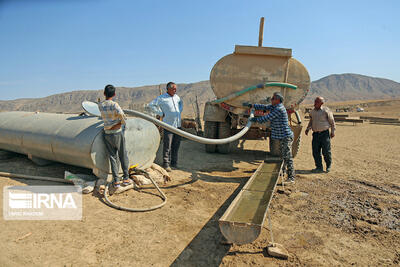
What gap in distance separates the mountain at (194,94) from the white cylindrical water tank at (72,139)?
62.1m

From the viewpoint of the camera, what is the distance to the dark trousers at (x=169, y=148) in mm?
5590

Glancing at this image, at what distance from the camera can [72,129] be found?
4.51m

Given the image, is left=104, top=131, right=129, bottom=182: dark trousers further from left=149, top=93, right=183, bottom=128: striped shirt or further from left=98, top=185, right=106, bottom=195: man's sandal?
left=149, top=93, right=183, bottom=128: striped shirt

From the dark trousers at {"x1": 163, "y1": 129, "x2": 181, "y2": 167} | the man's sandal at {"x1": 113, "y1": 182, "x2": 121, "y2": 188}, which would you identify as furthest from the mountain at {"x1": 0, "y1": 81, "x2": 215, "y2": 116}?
the man's sandal at {"x1": 113, "y1": 182, "x2": 121, "y2": 188}

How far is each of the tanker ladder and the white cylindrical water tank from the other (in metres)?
2.01

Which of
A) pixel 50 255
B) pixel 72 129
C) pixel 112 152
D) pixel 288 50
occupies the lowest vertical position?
pixel 50 255

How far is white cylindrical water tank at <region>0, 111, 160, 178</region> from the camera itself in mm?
4230

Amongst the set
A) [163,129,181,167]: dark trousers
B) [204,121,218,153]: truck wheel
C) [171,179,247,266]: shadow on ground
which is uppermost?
[204,121,218,153]: truck wheel

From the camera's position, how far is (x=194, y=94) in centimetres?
10650

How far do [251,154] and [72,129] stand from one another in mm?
4896

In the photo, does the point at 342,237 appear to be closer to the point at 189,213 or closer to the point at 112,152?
the point at 189,213

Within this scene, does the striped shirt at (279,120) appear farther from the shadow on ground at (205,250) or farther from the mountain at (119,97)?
the mountain at (119,97)

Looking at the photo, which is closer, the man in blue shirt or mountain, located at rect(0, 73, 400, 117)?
the man in blue shirt

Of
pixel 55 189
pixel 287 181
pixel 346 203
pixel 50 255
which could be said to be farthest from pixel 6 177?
pixel 346 203
